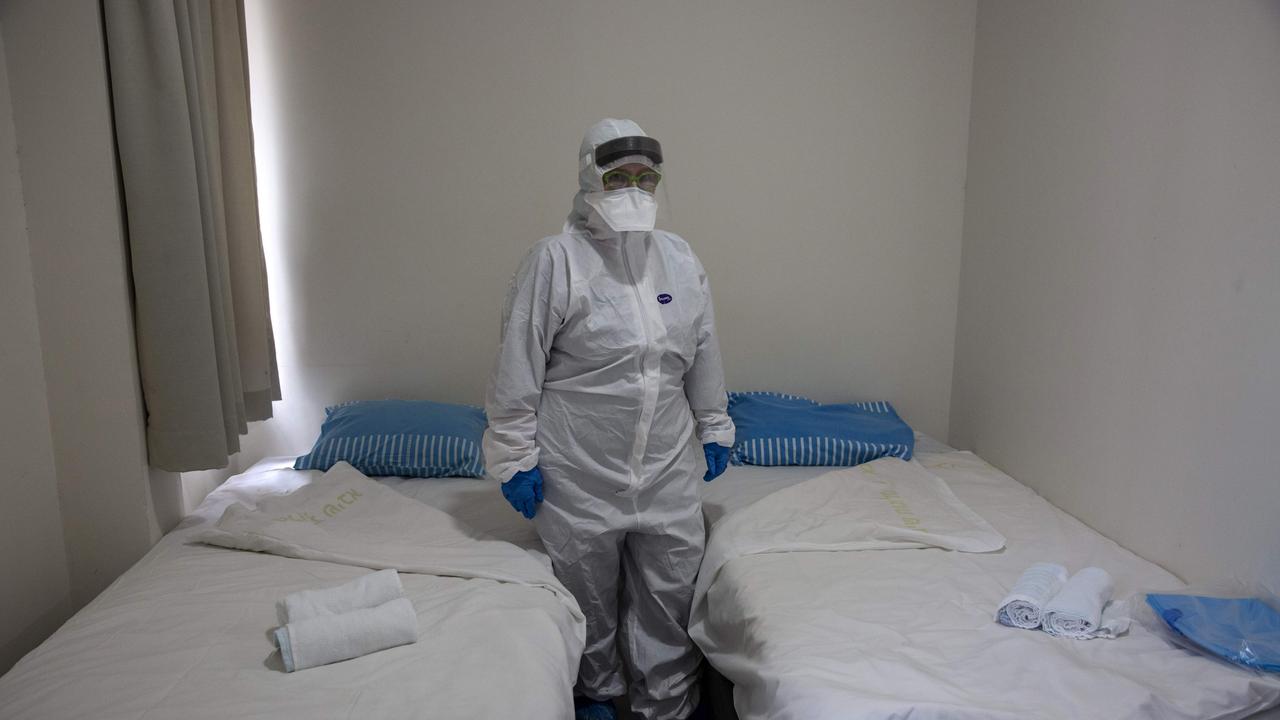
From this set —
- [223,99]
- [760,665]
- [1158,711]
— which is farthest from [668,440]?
[223,99]

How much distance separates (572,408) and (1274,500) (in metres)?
1.38

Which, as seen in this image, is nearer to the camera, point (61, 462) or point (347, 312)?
point (61, 462)

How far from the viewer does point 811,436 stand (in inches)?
100.0

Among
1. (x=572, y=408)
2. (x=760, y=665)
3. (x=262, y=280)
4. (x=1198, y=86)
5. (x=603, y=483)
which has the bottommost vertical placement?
(x=760, y=665)

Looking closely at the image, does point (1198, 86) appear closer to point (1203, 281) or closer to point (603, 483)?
point (1203, 281)

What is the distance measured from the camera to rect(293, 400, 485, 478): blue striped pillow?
2408 mm

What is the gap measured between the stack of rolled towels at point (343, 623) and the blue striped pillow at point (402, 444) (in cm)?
86

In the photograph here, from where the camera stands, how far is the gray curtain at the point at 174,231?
1.82 meters

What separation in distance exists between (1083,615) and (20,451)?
2139 millimetres

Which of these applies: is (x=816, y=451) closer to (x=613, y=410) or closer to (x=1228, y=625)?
(x=613, y=410)

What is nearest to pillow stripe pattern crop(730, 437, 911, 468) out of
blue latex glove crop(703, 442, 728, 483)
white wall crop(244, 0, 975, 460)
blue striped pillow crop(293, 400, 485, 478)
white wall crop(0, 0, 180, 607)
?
white wall crop(244, 0, 975, 460)

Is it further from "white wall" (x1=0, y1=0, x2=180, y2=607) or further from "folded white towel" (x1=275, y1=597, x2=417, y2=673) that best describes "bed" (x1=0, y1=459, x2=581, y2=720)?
"white wall" (x1=0, y1=0, x2=180, y2=607)

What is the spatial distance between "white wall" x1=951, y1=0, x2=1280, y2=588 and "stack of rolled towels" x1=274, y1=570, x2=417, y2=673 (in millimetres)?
1610

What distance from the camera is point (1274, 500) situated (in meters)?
1.57
